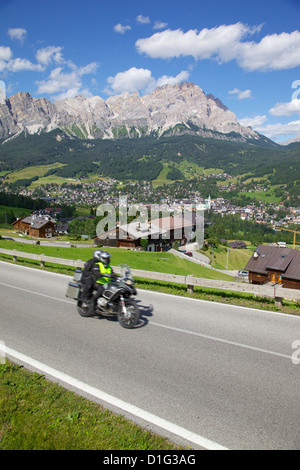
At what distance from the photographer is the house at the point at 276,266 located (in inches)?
1827

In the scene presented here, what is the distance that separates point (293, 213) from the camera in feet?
641

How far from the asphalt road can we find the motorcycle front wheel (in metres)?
0.26

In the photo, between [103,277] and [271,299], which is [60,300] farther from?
[271,299]

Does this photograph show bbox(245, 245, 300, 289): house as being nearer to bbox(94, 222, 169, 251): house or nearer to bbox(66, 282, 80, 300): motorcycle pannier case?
bbox(94, 222, 169, 251): house

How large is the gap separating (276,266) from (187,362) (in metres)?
47.1

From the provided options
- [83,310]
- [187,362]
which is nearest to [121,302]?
[83,310]

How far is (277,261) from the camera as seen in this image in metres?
50.3

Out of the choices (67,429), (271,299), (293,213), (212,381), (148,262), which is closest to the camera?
(67,429)

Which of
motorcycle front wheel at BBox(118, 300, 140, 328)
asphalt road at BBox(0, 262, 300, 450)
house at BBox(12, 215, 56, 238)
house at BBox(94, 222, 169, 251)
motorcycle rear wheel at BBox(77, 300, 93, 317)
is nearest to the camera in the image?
asphalt road at BBox(0, 262, 300, 450)

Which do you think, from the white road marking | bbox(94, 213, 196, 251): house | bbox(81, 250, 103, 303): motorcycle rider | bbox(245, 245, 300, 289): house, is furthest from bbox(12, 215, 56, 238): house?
the white road marking

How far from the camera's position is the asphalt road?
15.6ft

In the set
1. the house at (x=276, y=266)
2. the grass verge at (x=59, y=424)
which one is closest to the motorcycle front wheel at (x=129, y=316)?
the grass verge at (x=59, y=424)
